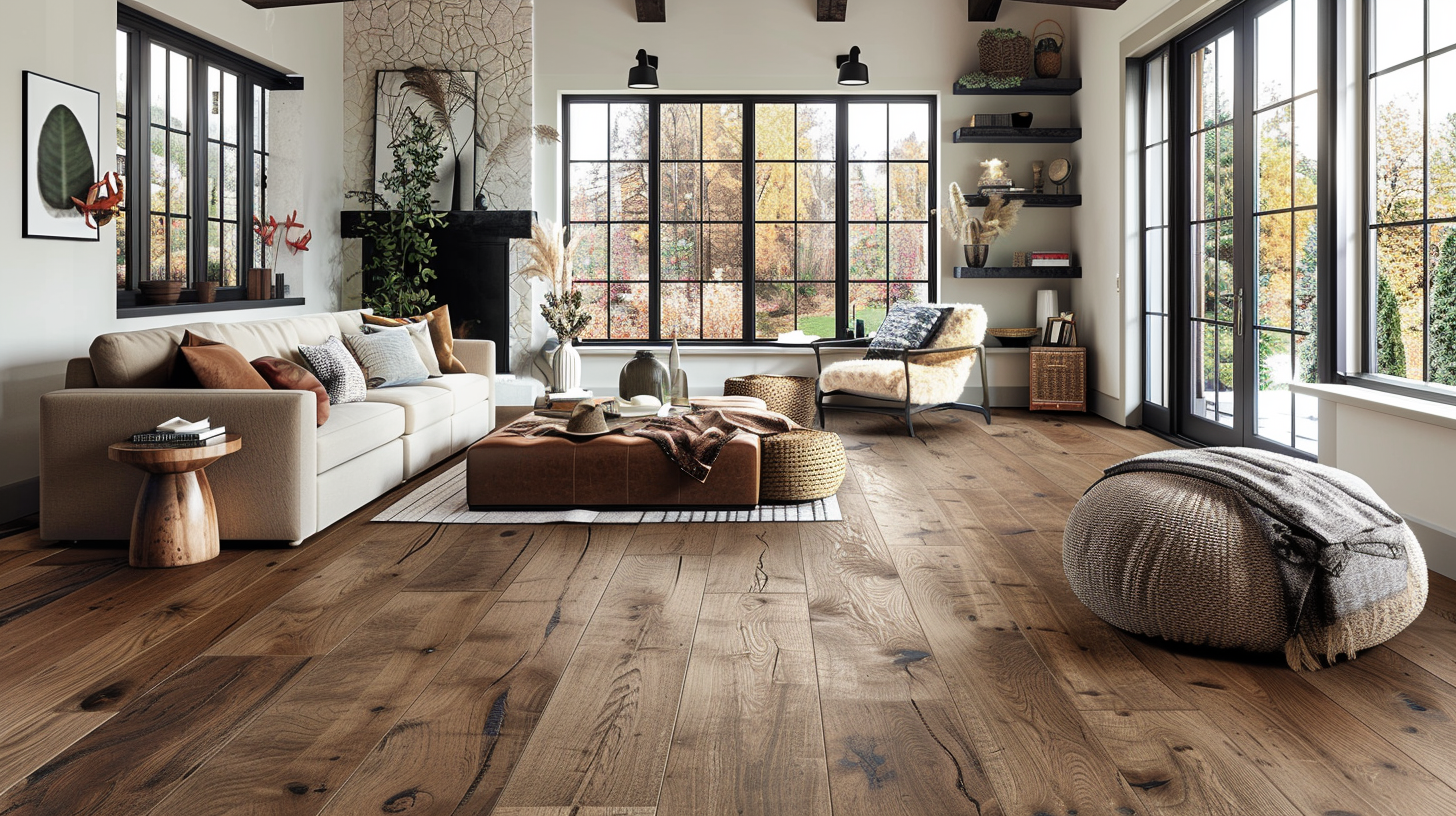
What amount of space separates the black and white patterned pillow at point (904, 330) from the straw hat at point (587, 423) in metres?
3.22

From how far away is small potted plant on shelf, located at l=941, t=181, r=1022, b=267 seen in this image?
7953mm

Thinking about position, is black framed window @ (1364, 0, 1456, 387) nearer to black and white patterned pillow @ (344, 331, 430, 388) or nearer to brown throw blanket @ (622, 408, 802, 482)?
brown throw blanket @ (622, 408, 802, 482)

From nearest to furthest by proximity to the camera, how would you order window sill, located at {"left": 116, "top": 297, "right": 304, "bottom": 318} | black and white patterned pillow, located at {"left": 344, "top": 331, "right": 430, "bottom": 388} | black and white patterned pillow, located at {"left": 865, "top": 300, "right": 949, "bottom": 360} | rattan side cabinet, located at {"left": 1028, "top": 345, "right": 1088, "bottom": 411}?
window sill, located at {"left": 116, "top": 297, "right": 304, "bottom": 318}, black and white patterned pillow, located at {"left": 344, "top": 331, "right": 430, "bottom": 388}, black and white patterned pillow, located at {"left": 865, "top": 300, "right": 949, "bottom": 360}, rattan side cabinet, located at {"left": 1028, "top": 345, "right": 1088, "bottom": 411}

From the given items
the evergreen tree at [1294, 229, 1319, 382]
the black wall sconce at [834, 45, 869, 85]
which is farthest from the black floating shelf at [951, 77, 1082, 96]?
the evergreen tree at [1294, 229, 1319, 382]

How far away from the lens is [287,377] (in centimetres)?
440

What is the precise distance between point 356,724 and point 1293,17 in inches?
204

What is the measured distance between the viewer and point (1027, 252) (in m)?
8.16

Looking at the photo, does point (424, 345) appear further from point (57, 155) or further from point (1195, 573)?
point (1195, 573)

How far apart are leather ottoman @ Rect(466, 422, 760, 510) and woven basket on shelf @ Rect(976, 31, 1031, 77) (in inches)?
193

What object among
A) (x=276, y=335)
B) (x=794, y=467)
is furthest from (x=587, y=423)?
(x=276, y=335)

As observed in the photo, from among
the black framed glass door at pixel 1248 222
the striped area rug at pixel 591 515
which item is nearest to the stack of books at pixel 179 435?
the striped area rug at pixel 591 515

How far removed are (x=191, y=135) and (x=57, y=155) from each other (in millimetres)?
1677

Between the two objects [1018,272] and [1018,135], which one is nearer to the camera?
[1018,135]

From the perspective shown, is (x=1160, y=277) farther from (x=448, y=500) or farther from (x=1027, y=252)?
(x=448, y=500)
